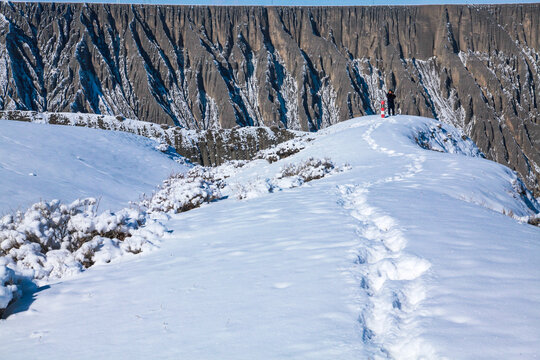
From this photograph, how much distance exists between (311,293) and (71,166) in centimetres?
891

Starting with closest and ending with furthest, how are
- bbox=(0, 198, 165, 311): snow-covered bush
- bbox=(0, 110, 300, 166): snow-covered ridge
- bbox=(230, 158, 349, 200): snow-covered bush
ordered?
bbox=(0, 198, 165, 311): snow-covered bush
bbox=(230, 158, 349, 200): snow-covered bush
bbox=(0, 110, 300, 166): snow-covered ridge

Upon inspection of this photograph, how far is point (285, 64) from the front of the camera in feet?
227

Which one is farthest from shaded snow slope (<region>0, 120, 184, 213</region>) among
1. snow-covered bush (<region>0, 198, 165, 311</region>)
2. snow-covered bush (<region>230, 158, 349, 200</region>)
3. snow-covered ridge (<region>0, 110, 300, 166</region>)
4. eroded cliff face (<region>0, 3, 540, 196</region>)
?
eroded cliff face (<region>0, 3, 540, 196</region>)

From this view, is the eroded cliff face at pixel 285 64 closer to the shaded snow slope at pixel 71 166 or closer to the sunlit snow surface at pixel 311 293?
the shaded snow slope at pixel 71 166

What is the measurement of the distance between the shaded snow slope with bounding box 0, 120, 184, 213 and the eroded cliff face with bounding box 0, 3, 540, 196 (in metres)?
49.1

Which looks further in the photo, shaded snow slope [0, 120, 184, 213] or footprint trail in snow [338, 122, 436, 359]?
shaded snow slope [0, 120, 184, 213]

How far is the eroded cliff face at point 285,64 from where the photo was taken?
2429 inches

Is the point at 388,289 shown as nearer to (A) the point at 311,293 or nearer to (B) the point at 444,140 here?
(A) the point at 311,293

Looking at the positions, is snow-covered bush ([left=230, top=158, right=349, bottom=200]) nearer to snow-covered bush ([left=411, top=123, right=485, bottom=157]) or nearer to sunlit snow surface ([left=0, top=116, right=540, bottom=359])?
sunlit snow surface ([left=0, top=116, right=540, bottom=359])

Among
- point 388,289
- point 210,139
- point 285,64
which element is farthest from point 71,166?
point 285,64

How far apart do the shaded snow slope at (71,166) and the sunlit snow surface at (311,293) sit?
10.2 ft

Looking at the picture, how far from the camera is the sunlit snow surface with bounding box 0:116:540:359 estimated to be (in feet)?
7.45

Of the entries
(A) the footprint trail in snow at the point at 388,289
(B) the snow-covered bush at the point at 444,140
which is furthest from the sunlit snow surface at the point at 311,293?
(B) the snow-covered bush at the point at 444,140

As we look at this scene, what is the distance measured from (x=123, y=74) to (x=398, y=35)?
46074 millimetres
